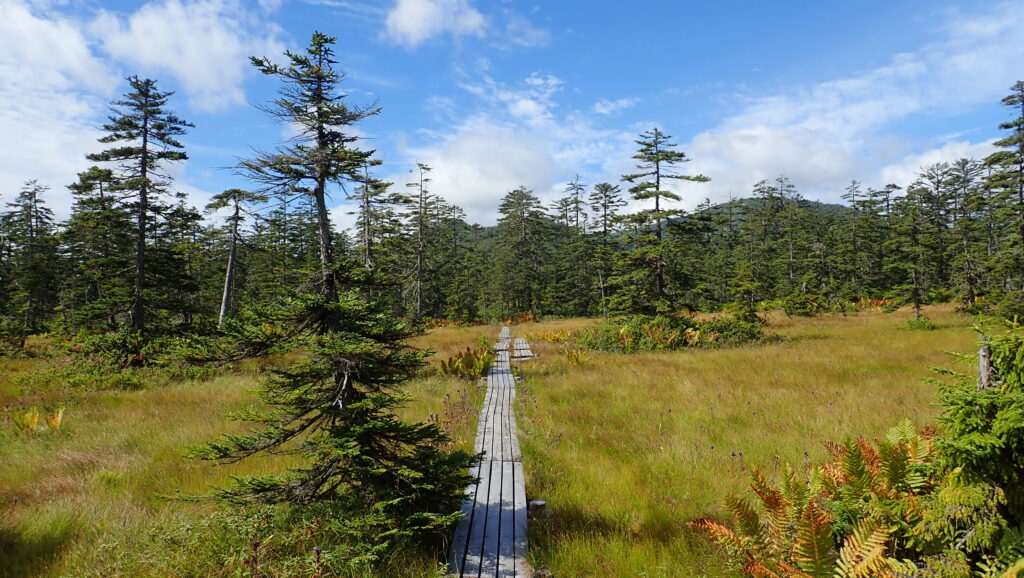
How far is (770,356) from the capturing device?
47.1 ft

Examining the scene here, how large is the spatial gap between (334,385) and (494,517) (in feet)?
7.75

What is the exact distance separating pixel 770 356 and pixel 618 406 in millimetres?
8281

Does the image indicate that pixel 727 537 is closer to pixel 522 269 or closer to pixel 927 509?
pixel 927 509

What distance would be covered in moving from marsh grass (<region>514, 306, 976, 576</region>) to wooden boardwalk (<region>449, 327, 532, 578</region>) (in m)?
0.20

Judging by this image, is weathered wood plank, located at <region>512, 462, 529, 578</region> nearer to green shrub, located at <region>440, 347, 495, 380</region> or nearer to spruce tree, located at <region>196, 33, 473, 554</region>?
spruce tree, located at <region>196, 33, 473, 554</region>

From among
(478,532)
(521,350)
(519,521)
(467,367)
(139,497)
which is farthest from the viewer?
(521,350)

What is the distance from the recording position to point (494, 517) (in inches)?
187

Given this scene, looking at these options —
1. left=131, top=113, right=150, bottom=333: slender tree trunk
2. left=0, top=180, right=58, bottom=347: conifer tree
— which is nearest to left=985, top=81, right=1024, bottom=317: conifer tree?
left=131, top=113, right=150, bottom=333: slender tree trunk

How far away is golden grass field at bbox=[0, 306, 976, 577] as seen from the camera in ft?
12.9

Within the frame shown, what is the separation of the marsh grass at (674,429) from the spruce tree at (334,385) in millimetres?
1468

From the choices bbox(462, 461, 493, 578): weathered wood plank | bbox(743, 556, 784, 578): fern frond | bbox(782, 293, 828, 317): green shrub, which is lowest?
bbox(462, 461, 493, 578): weathered wood plank

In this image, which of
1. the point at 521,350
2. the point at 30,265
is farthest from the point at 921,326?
the point at 30,265

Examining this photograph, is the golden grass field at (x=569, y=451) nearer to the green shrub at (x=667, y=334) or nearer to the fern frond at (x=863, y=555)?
the fern frond at (x=863, y=555)

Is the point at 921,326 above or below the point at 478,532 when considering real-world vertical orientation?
above
